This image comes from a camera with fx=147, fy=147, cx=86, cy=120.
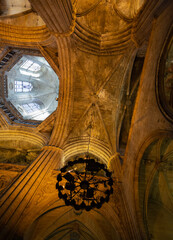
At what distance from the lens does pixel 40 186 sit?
578cm

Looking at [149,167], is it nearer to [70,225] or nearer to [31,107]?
[70,225]

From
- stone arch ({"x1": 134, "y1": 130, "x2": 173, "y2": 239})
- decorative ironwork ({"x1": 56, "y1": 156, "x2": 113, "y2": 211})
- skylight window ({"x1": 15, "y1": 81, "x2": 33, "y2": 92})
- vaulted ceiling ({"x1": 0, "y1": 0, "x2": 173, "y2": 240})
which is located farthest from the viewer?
skylight window ({"x1": 15, "y1": 81, "x2": 33, "y2": 92})

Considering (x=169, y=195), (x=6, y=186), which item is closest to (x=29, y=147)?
(x=6, y=186)

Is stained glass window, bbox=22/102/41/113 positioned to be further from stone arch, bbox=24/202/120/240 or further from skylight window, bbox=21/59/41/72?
stone arch, bbox=24/202/120/240

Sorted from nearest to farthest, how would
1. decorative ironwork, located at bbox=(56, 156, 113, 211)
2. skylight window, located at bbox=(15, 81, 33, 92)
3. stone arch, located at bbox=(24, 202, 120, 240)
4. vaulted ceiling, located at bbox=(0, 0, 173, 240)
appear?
decorative ironwork, located at bbox=(56, 156, 113, 211) → vaulted ceiling, located at bbox=(0, 0, 173, 240) → stone arch, located at bbox=(24, 202, 120, 240) → skylight window, located at bbox=(15, 81, 33, 92)

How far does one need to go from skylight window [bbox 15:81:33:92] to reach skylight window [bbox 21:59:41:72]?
1.41 m

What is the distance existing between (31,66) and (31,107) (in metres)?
3.81

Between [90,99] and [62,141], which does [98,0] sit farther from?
[62,141]

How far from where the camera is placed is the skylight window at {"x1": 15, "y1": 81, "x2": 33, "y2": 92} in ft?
42.4

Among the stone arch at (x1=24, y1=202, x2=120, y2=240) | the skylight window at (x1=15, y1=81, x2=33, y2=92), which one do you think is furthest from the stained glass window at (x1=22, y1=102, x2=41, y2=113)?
the stone arch at (x1=24, y1=202, x2=120, y2=240)

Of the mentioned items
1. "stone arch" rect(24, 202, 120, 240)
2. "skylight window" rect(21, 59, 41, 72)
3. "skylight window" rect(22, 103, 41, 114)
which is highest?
"skylight window" rect(21, 59, 41, 72)

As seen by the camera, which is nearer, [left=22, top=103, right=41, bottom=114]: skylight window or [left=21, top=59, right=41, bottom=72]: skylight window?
[left=21, top=59, right=41, bottom=72]: skylight window

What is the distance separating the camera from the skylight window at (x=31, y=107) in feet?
42.7

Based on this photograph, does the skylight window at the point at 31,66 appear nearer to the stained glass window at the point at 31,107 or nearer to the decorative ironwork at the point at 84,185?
the stained glass window at the point at 31,107
